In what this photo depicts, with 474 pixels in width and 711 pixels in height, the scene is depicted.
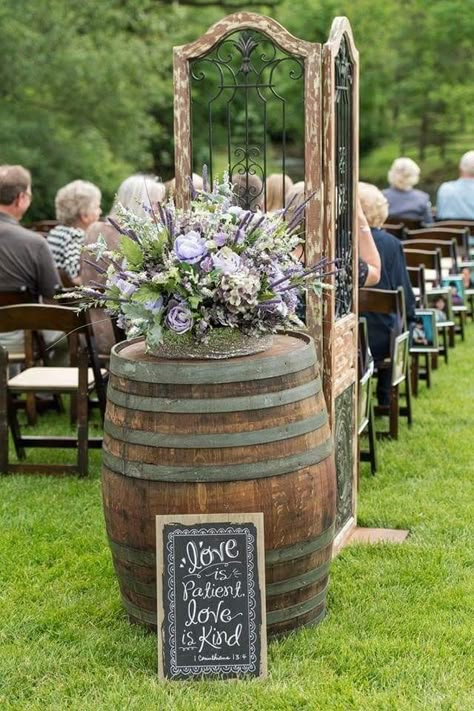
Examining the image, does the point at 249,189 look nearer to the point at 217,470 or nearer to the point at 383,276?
the point at 217,470

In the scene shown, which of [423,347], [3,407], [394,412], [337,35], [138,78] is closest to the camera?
[337,35]

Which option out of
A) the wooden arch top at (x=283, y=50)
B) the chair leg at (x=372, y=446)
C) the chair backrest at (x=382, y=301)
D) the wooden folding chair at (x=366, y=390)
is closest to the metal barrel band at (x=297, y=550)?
the wooden arch top at (x=283, y=50)

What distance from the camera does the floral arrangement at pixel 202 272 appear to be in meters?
3.88

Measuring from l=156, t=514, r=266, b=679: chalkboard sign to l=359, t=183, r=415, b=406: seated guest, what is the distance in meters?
3.81

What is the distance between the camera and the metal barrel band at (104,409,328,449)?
393cm

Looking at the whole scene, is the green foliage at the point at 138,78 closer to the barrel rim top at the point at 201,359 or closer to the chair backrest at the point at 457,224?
the chair backrest at the point at 457,224

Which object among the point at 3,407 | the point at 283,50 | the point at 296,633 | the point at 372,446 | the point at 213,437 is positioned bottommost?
the point at 296,633

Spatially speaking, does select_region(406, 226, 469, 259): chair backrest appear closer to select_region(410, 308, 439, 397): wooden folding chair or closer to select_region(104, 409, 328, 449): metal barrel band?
select_region(410, 308, 439, 397): wooden folding chair

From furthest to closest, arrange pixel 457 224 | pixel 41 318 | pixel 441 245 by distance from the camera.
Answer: pixel 457 224 → pixel 441 245 → pixel 41 318

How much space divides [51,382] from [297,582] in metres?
2.97

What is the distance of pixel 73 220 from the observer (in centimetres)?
→ 880

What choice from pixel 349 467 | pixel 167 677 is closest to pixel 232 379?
pixel 167 677

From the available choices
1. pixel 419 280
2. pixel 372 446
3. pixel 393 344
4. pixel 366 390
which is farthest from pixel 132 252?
pixel 419 280

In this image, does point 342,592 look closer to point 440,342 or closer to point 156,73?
point 440,342
